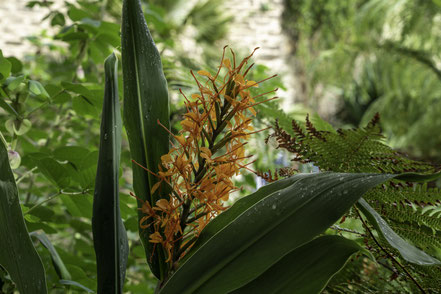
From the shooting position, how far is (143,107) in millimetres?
363

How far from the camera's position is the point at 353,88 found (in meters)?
5.51

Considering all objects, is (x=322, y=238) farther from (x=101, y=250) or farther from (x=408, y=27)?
(x=408, y=27)

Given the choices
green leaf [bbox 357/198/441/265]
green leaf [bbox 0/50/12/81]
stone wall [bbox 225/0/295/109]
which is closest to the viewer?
green leaf [bbox 357/198/441/265]

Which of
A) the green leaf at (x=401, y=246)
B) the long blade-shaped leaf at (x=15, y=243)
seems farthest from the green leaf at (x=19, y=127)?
the green leaf at (x=401, y=246)

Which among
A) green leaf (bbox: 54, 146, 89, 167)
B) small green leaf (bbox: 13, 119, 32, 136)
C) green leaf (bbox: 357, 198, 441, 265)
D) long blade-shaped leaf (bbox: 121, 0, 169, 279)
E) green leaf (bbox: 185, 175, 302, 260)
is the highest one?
small green leaf (bbox: 13, 119, 32, 136)

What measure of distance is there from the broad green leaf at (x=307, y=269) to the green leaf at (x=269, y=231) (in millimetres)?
23

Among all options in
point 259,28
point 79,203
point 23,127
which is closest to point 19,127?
point 23,127

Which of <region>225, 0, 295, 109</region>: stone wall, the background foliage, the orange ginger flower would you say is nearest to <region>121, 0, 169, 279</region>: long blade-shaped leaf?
the orange ginger flower

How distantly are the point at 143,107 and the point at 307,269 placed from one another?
0.18m

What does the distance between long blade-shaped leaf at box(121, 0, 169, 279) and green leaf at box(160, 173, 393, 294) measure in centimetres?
7

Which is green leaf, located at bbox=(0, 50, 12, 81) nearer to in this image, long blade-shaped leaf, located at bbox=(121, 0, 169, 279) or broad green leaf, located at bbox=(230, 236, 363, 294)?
long blade-shaped leaf, located at bbox=(121, 0, 169, 279)

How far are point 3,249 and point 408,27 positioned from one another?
2.78 metres

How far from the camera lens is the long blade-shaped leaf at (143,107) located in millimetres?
354

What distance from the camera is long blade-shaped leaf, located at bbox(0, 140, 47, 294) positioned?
13.0 inches
